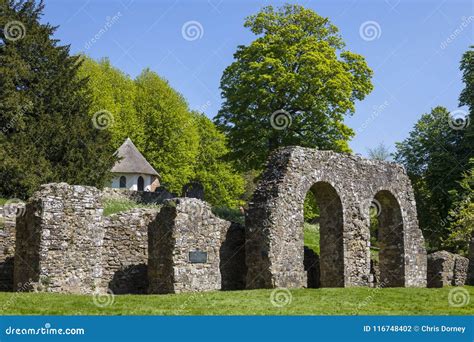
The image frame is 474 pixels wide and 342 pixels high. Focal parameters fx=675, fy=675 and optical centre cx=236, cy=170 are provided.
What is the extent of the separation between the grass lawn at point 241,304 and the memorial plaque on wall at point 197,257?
1.29 metres

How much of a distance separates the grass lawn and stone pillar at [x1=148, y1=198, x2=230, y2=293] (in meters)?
1.09

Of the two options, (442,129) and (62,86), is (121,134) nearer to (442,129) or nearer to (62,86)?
(62,86)

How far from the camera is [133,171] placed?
53.7m

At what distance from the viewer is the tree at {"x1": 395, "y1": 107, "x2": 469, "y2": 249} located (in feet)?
138

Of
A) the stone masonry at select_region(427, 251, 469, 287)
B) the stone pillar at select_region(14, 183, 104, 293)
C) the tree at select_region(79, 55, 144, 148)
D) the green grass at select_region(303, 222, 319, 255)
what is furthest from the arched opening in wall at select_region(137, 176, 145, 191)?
the stone pillar at select_region(14, 183, 104, 293)

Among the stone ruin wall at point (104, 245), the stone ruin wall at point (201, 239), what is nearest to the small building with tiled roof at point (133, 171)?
the stone ruin wall at point (201, 239)

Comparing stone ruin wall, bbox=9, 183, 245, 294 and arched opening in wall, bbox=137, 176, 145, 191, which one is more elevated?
arched opening in wall, bbox=137, 176, 145, 191

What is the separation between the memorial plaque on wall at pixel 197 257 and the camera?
18.8m

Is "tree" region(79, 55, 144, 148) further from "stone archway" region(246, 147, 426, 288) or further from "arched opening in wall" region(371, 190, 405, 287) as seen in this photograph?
"stone archway" region(246, 147, 426, 288)

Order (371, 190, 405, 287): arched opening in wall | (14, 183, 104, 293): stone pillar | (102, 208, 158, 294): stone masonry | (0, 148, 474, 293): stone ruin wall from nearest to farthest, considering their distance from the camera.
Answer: (14, 183, 104, 293): stone pillar
(0, 148, 474, 293): stone ruin wall
(102, 208, 158, 294): stone masonry
(371, 190, 405, 287): arched opening in wall

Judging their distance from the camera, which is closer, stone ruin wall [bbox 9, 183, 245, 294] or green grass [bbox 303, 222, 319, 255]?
stone ruin wall [bbox 9, 183, 245, 294]

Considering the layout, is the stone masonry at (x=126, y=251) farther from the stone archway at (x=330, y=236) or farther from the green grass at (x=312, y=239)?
the green grass at (x=312, y=239)

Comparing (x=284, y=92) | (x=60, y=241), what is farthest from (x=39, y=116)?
(x=60, y=241)

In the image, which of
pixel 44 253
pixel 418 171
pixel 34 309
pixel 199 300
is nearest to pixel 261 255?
pixel 199 300
